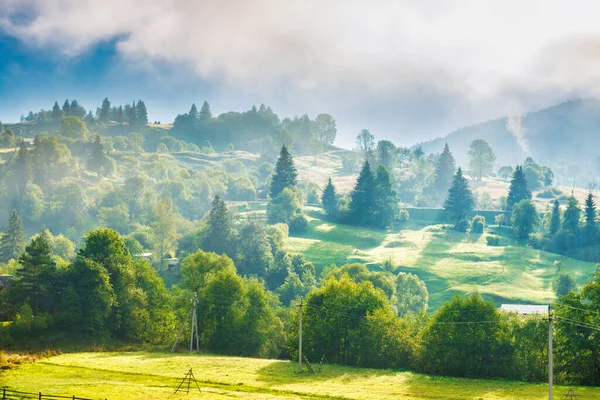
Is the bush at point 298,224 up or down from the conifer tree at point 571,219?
down

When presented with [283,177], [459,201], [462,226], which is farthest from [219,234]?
[459,201]

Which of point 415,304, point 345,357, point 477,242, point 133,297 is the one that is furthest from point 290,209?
point 345,357

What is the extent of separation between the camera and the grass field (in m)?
47.3

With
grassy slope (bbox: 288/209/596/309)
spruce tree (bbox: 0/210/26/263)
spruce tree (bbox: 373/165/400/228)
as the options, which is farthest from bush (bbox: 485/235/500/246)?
spruce tree (bbox: 0/210/26/263)

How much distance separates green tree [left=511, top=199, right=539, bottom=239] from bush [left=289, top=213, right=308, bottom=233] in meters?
56.0

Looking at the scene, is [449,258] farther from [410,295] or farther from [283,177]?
[283,177]

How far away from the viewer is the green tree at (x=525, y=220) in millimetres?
156750

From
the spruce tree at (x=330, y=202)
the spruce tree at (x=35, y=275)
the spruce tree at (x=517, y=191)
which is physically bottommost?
the spruce tree at (x=35, y=275)

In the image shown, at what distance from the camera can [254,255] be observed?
129m

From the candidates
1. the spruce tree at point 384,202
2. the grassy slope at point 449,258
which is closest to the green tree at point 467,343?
the grassy slope at point 449,258

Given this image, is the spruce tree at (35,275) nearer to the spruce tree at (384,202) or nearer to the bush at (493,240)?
the spruce tree at (384,202)

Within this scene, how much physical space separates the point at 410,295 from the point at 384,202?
6164 centimetres

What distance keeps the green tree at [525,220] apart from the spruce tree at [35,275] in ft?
395

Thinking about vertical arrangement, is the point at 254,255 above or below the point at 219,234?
below
